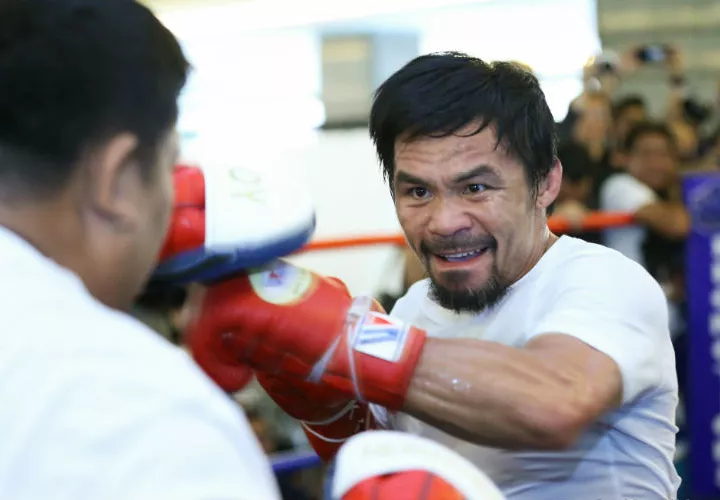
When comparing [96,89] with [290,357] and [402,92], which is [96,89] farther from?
[402,92]

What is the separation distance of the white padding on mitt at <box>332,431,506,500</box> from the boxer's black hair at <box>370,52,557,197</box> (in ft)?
2.23

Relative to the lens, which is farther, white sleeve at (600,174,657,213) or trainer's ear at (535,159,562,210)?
white sleeve at (600,174,657,213)

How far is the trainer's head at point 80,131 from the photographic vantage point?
678mm

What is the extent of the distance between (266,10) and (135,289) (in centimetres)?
607

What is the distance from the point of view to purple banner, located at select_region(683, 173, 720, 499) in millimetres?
2895

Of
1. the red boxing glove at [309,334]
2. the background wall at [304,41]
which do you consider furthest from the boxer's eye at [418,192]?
the background wall at [304,41]

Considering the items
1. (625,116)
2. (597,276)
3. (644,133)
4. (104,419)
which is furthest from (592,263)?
(625,116)

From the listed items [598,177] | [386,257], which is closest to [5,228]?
[598,177]

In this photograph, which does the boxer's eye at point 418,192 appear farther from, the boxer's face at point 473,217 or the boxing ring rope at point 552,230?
the boxing ring rope at point 552,230

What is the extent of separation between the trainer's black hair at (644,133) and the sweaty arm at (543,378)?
2310mm

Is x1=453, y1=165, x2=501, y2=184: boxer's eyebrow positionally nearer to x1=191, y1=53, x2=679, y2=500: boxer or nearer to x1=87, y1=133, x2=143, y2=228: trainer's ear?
x1=191, y1=53, x2=679, y2=500: boxer

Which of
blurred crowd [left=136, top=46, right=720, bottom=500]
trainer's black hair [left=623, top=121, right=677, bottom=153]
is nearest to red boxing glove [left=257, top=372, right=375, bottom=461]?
blurred crowd [left=136, top=46, right=720, bottom=500]

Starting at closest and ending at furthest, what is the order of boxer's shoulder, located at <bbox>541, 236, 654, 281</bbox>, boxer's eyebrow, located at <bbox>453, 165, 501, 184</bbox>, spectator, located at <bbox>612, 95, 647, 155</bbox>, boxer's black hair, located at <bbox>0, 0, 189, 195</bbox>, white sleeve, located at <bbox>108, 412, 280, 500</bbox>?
white sleeve, located at <bbox>108, 412, 280, 500</bbox>, boxer's black hair, located at <bbox>0, 0, 189, 195</bbox>, boxer's shoulder, located at <bbox>541, 236, 654, 281</bbox>, boxer's eyebrow, located at <bbox>453, 165, 501, 184</bbox>, spectator, located at <bbox>612, 95, 647, 155</bbox>

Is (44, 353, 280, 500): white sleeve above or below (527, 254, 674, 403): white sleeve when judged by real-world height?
above
